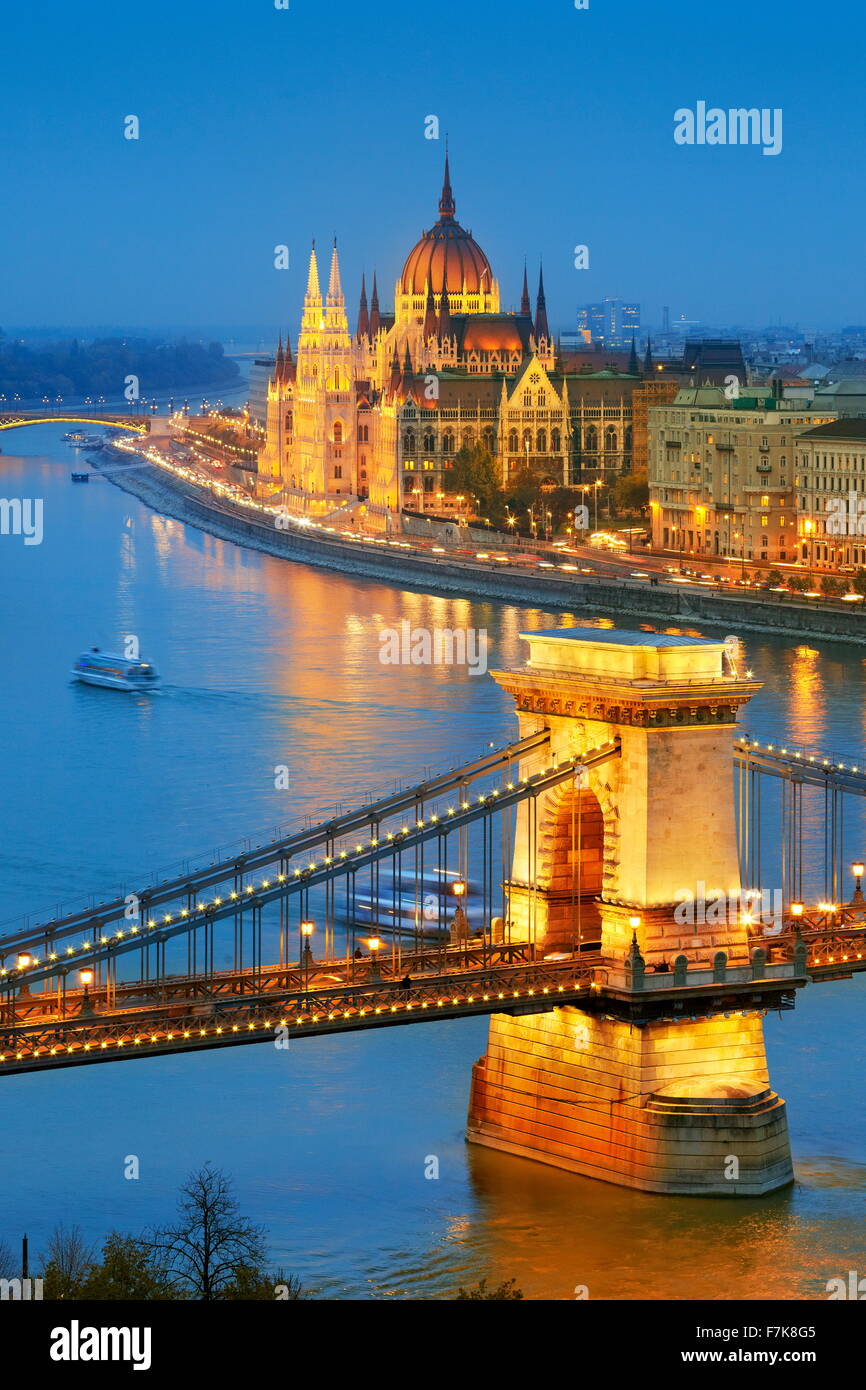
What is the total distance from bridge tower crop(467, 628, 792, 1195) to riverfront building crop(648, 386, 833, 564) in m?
45.1

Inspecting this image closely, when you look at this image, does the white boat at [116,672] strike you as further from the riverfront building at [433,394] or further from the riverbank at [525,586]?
the riverfront building at [433,394]

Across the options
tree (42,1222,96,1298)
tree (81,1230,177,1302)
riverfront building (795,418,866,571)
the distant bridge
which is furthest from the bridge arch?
tree (81,1230,177,1302)

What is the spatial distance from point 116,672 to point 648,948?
28714 mm

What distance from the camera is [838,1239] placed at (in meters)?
17.8

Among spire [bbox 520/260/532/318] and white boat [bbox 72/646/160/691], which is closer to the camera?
white boat [bbox 72/646/160/691]

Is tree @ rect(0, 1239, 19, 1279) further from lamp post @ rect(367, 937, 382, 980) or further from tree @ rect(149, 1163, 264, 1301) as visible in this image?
lamp post @ rect(367, 937, 382, 980)

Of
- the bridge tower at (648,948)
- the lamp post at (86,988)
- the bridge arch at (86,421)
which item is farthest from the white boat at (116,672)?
the bridge arch at (86,421)

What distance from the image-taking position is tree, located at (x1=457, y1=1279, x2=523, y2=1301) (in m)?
15.0

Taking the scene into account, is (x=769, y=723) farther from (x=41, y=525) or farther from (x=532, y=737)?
(x=41, y=525)

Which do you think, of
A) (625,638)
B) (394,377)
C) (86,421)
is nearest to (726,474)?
(394,377)

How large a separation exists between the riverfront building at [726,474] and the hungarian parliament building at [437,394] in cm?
1300
